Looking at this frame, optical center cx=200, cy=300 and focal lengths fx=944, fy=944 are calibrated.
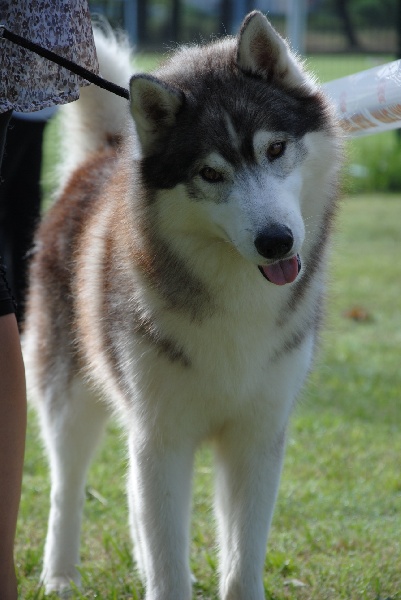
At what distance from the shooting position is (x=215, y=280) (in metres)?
2.70

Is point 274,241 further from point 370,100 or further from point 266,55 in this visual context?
point 370,100

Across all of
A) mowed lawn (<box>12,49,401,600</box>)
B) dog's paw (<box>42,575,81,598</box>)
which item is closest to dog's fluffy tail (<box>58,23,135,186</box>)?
mowed lawn (<box>12,49,401,600</box>)

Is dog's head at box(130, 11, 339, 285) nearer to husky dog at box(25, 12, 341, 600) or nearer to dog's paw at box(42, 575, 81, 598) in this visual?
husky dog at box(25, 12, 341, 600)

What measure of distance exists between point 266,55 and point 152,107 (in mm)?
366

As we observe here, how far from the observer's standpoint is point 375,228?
9.57 m

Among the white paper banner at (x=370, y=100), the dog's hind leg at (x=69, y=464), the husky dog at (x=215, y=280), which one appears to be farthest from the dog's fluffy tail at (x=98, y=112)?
the dog's hind leg at (x=69, y=464)

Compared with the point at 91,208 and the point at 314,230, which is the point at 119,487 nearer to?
the point at 91,208

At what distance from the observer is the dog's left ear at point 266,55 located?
264 cm

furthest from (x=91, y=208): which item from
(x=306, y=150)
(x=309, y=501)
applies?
(x=309, y=501)

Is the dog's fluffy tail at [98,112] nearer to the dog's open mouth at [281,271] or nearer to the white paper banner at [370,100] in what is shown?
the white paper banner at [370,100]

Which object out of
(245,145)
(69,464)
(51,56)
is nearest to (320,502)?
(69,464)

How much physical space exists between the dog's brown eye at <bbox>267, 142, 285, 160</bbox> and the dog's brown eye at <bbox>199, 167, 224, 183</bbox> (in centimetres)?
15

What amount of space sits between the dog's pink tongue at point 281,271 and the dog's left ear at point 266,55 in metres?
0.55

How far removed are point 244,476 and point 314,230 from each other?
0.80 metres
